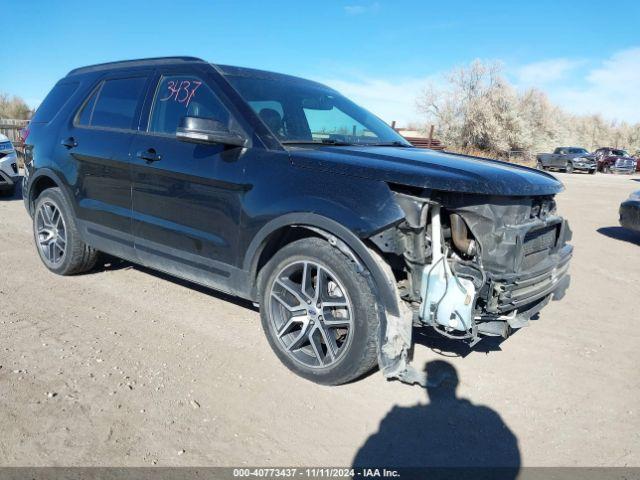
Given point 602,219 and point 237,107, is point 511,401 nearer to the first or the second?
point 237,107

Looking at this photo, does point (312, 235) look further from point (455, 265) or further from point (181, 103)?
point (181, 103)

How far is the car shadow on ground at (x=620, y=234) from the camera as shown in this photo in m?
8.12

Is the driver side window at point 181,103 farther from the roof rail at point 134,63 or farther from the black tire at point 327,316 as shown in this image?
the black tire at point 327,316

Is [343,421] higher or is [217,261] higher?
[217,261]

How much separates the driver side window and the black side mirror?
9.3 inches

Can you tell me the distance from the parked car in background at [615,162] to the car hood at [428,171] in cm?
3440

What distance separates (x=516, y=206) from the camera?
115 inches

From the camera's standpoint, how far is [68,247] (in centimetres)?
475

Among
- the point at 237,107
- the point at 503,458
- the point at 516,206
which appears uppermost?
the point at 237,107

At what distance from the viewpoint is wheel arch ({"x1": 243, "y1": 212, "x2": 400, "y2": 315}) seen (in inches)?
110

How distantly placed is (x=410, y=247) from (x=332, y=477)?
50.0 inches

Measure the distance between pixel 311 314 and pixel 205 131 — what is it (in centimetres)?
132

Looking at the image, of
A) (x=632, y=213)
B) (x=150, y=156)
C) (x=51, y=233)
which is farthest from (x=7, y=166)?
(x=632, y=213)

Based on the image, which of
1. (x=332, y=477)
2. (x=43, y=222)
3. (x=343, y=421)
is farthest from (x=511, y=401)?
(x=43, y=222)
